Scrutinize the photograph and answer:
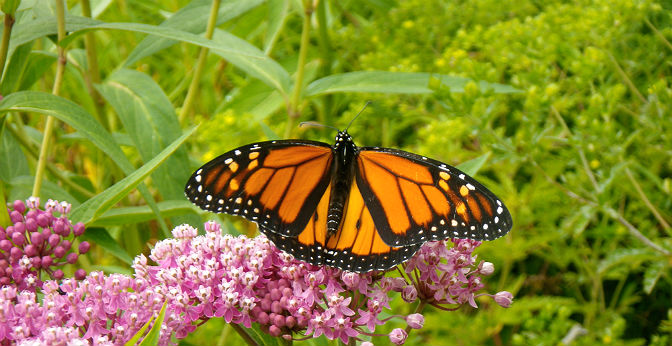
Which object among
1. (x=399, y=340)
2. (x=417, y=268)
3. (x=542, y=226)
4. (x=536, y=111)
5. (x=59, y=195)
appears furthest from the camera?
(x=542, y=226)

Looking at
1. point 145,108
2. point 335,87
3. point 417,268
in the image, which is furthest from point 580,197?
point 145,108

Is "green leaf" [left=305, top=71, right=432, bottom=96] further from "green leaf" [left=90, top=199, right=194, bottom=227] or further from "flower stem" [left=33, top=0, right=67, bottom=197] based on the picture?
"flower stem" [left=33, top=0, right=67, bottom=197]

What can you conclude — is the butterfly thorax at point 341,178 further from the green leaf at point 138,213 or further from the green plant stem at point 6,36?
the green plant stem at point 6,36

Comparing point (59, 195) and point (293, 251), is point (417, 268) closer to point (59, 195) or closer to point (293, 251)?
point (293, 251)

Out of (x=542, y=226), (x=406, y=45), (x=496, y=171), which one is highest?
(x=406, y=45)

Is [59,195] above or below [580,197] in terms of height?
above

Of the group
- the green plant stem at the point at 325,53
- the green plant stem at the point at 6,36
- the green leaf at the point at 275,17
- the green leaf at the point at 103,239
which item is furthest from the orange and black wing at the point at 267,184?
the green plant stem at the point at 325,53

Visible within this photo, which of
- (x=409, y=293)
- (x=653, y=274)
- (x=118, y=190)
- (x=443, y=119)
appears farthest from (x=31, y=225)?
(x=653, y=274)
